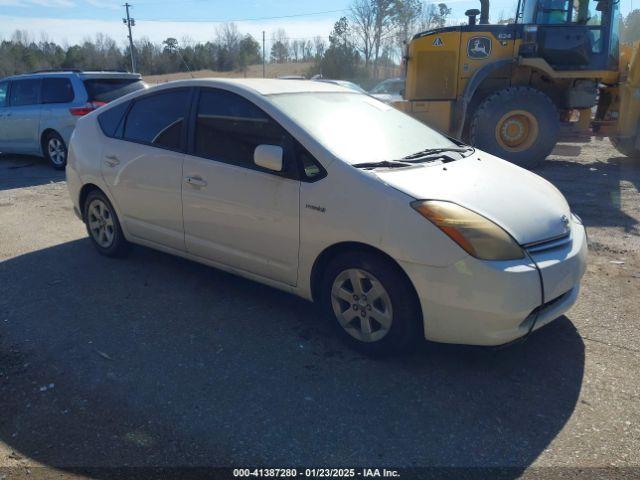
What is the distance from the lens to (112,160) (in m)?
4.63

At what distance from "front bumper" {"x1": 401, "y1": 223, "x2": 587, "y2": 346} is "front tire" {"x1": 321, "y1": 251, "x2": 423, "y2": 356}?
102mm

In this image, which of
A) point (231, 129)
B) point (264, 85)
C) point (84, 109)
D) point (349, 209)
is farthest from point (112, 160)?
point (84, 109)

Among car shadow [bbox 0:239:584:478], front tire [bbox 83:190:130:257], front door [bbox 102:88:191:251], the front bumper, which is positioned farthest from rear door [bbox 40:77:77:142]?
the front bumper

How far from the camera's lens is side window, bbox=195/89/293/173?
359 centimetres

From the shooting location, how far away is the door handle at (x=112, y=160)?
4.59m

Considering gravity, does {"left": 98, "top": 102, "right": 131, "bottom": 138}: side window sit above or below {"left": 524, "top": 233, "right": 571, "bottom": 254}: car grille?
above

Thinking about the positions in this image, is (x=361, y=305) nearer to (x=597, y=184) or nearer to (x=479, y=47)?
(x=597, y=184)

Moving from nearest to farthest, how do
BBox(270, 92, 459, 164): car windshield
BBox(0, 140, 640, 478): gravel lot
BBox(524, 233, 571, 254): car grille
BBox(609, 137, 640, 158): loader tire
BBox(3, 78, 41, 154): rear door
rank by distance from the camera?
BBox(0, 140, 640, 478): gravel lot < BBox(524, 233, 571, 254): car grille < BBox(270, 92, 459, 164): car windshield < BBox(609, 137, 640, 158): loader tire < BBox(3, 78, 41, 154): rear door

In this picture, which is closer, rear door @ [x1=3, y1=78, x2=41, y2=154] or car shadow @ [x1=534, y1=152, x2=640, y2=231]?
car shadow @ [x1=534, y1=152, x2=640, y2=231]

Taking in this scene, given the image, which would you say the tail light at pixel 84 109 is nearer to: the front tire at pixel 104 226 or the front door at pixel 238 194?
the front tire at pixel 104 226

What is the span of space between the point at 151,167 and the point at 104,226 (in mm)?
1112

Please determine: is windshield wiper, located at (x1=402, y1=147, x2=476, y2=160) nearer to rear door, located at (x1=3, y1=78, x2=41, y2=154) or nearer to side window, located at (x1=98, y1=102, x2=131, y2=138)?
side window, located at (x1=98, y1=102, x2=131, y2=138)

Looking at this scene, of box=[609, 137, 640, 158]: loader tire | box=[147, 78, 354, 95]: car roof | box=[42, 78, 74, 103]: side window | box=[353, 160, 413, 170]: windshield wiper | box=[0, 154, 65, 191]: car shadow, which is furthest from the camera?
box=[42, 78, 74, 103]: side window

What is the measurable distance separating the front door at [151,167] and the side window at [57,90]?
6169mm
